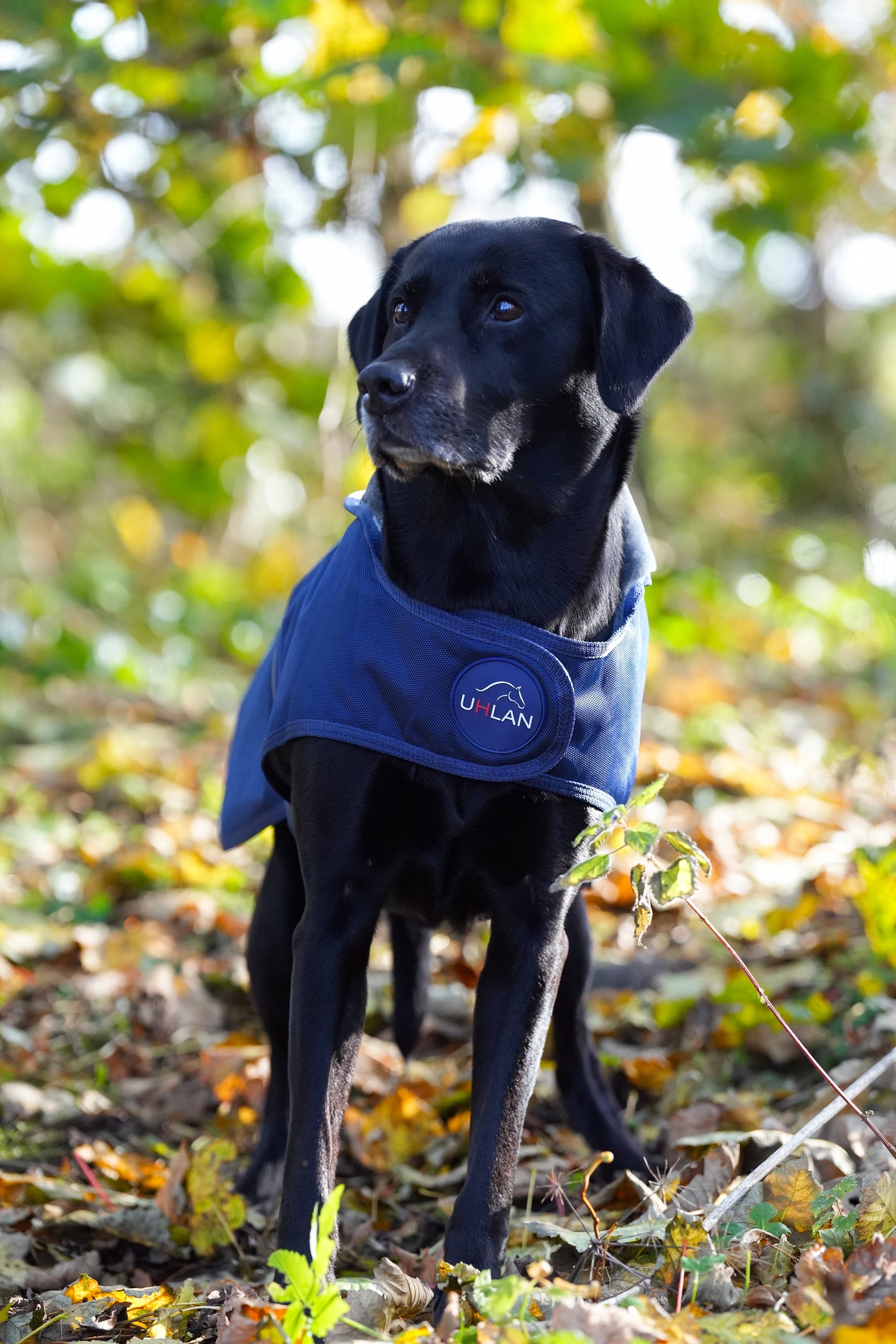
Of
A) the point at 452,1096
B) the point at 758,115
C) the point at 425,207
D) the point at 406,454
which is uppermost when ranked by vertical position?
the point at 758,115

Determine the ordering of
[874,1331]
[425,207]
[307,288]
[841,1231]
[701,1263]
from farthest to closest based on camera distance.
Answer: [307,288] → [425,207] → [841,1231] → [701,1263] → [874,1331]

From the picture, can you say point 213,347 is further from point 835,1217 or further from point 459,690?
point 835,1217

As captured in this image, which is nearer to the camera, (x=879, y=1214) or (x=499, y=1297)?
(x=499, y=1297)

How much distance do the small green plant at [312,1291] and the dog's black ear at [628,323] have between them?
145 centimetres

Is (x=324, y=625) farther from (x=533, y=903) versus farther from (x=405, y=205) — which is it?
(x=405, y=205)

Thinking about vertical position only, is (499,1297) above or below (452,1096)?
above

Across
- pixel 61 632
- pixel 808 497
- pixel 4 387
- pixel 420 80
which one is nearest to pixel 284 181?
pixel 420 80

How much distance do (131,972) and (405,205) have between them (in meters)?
4.14

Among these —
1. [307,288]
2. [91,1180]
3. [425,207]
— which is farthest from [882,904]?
[307,288]

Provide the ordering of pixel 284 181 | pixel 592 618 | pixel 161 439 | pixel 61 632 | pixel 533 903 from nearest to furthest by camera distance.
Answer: pixel 533 903, pixel 592 618, pixel 284 181, pixel 61 632, pixel 161 439

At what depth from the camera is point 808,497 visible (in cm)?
1390

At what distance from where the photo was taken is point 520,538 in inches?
89.4

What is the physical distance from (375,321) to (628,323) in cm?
63

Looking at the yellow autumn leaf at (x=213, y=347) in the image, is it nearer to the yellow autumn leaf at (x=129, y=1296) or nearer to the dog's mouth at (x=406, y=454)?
the dog's mouth at (x=406, y=454)
